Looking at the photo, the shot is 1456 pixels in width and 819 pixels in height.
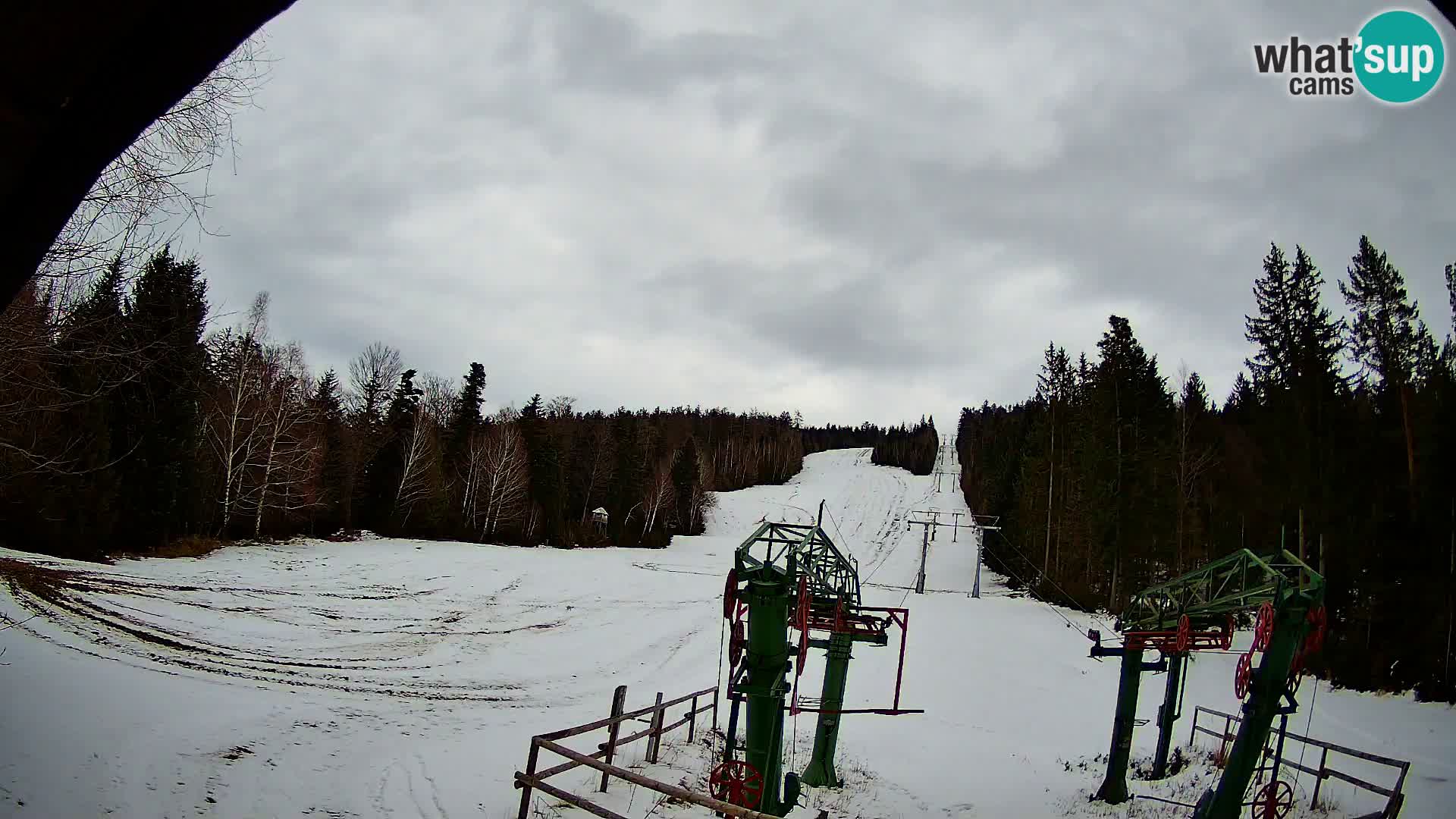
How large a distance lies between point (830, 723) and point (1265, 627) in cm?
875

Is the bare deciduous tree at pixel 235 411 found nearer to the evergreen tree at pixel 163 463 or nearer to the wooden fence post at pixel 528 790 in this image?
the evergreen tree at pixel 163 463

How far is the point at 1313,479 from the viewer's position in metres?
24.3

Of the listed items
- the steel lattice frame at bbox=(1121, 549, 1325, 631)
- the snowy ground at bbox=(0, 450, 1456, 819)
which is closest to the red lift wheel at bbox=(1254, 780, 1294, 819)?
the snowy ground at bbox=(0, 450, 1456, 819)

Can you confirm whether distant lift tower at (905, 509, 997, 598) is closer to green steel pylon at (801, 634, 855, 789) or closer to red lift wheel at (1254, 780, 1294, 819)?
green steel pylon at (801, 634, 855, 789)

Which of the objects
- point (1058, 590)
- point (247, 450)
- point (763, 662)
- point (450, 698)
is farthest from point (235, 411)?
point (1058, 590)

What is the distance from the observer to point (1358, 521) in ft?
75.3

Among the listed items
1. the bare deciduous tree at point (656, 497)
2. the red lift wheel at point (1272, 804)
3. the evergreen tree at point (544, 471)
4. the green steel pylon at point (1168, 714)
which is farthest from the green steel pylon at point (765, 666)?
the bare deciduous tree at point (656, 497)

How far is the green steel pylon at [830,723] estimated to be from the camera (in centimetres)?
1542

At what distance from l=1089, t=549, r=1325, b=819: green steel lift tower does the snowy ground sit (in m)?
2.00

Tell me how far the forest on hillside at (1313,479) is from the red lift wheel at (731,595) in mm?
8902

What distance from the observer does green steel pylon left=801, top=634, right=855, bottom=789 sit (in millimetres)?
15422

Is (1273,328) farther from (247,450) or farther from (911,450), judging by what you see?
(911,450)

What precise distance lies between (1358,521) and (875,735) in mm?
18425

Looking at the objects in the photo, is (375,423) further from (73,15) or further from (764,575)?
(73,15)
